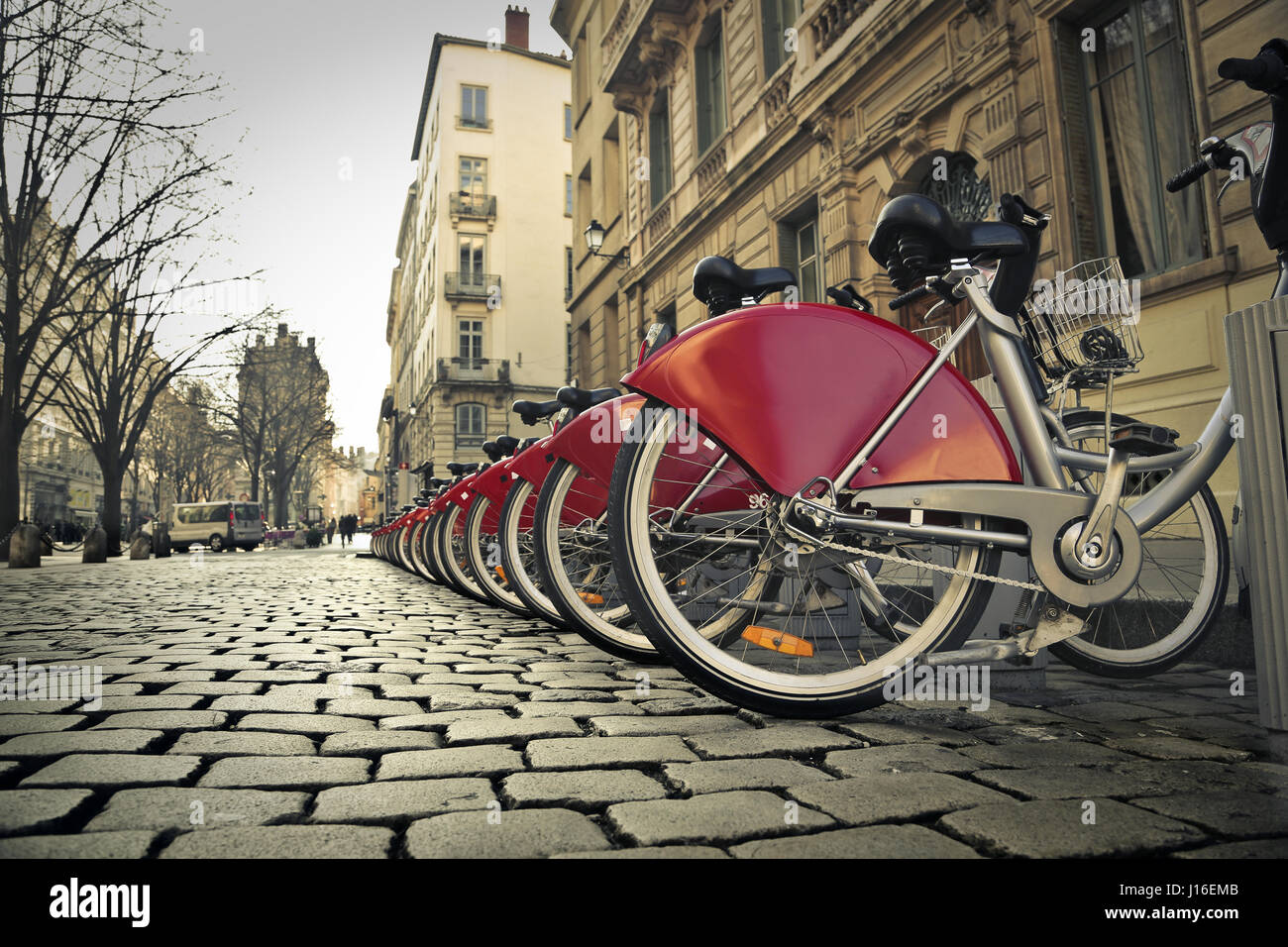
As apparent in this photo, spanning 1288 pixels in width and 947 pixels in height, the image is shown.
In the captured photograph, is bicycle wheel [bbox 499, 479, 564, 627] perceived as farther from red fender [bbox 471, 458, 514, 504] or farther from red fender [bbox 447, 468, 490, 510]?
red fender [bbox 447, 468, 490, 510]

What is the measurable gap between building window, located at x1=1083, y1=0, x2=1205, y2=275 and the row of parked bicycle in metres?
4.34

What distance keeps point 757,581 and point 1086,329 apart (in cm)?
140

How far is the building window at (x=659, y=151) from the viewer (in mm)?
16469

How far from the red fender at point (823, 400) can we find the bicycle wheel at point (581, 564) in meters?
1.27

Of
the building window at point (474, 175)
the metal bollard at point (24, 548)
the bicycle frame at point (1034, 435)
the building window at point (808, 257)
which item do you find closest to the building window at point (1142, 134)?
the building window at point (808, 257)

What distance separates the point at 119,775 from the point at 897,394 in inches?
81.6

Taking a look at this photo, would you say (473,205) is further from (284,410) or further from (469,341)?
(284,410)

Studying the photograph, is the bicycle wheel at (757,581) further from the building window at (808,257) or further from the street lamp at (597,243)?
the street lamp at (597,243)

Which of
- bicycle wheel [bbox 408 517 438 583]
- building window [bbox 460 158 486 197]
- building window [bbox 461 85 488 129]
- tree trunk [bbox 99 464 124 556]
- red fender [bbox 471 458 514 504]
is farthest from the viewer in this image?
building window [bbox 461 85 488 129]

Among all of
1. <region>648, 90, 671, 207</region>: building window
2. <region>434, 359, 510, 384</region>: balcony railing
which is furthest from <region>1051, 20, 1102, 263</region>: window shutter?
<region>434, 359, 510, 384</region>: balcony railing

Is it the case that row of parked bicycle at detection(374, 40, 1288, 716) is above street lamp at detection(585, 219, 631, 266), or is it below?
below

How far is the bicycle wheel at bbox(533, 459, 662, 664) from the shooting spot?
3.60 meters

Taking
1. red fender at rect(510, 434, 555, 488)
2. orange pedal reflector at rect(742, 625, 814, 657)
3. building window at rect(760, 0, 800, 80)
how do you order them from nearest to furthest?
orange pedal reflector at rect(742, 625, 814, 657) < red fender at rect(510, 434, 555, 488) < building window at rect(760, 0, 800, 80)

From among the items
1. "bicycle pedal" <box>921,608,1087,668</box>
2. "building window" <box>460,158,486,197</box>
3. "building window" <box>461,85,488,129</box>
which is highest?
"building window" <box>461,85,488,129</box>
